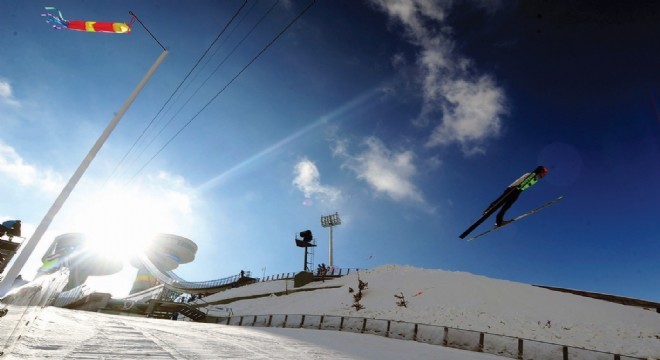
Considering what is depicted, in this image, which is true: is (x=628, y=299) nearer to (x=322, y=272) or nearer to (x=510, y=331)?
(x=510, y=331)

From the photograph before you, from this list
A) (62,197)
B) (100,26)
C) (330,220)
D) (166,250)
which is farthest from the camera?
(166,250)

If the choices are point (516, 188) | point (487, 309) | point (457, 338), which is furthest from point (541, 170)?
point (487, 309)

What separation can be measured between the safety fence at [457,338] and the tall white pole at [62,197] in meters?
17.6

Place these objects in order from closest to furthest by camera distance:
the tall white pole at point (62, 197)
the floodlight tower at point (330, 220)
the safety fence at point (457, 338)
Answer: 1. the tall white pole at point (62, 197)
2. the safety fence at point (457, 338)
3. the floodlight tower at point (330, 220)

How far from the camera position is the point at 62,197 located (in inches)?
358

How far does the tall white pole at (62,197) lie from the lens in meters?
7.65

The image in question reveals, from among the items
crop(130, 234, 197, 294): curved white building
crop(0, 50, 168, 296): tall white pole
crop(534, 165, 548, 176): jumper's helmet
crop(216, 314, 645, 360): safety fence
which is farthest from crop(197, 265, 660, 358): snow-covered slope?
crop(130, 234, 197, 294): curved white building

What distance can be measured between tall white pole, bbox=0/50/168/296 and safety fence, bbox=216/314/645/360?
17.6 metres

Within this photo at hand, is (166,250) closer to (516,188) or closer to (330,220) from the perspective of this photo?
(330,220)

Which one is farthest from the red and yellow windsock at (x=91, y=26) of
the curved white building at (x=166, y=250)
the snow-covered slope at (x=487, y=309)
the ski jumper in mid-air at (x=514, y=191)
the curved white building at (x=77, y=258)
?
the curved white building at (x=77, y=258)

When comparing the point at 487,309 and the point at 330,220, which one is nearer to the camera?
the point at 487,309

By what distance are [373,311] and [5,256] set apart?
25807mm

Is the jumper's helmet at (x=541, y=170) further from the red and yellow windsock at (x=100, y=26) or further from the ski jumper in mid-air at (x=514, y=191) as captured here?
the red and yellow windsock at (x=100, y=26)

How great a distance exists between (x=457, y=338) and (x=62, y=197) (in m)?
18.9
